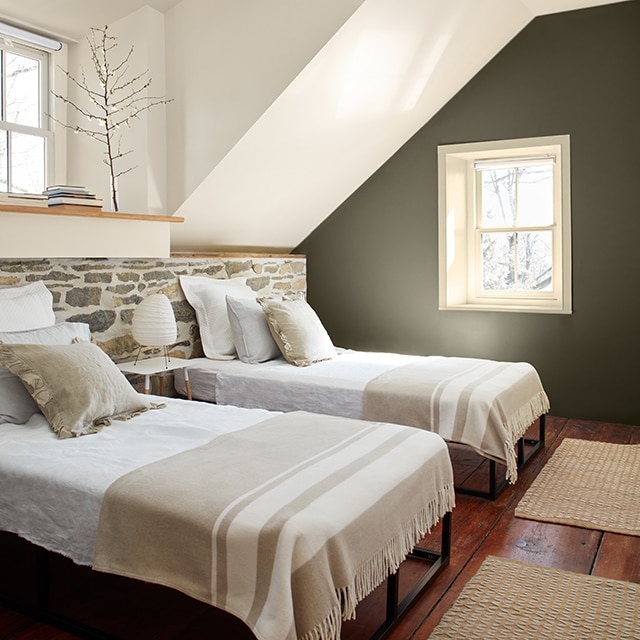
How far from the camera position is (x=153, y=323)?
405 cm

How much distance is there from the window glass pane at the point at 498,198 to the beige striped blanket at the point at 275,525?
3.44 meters

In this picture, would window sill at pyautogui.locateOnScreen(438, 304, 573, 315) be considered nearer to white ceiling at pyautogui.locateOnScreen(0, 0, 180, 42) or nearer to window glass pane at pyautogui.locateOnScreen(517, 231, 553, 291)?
window glass pane at pyautogui.locateOnScreen(517, 231, 553, 291)

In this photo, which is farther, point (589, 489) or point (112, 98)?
point (112, 98)

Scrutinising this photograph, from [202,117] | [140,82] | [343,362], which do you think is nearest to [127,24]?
[140,82]

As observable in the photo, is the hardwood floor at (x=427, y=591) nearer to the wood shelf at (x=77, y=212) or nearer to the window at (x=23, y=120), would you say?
the wood shelf at (x=77, y=212)

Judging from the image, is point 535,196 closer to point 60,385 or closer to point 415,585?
point 415,585

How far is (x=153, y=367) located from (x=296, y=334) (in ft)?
3.00

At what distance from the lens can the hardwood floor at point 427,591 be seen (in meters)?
2.35

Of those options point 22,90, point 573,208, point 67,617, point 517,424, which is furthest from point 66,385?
point 573,208

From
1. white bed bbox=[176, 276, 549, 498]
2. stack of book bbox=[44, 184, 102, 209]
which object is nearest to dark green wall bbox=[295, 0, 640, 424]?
white bed bbox=[176, 276, 549, 498]

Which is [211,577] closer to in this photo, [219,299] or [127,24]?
[219,299]

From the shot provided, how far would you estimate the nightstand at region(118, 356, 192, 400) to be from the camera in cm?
392

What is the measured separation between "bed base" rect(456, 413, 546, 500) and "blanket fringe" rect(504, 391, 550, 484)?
82 millimetres

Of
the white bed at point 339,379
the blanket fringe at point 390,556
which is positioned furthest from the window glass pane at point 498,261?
the blanket fringe at point 390,556
